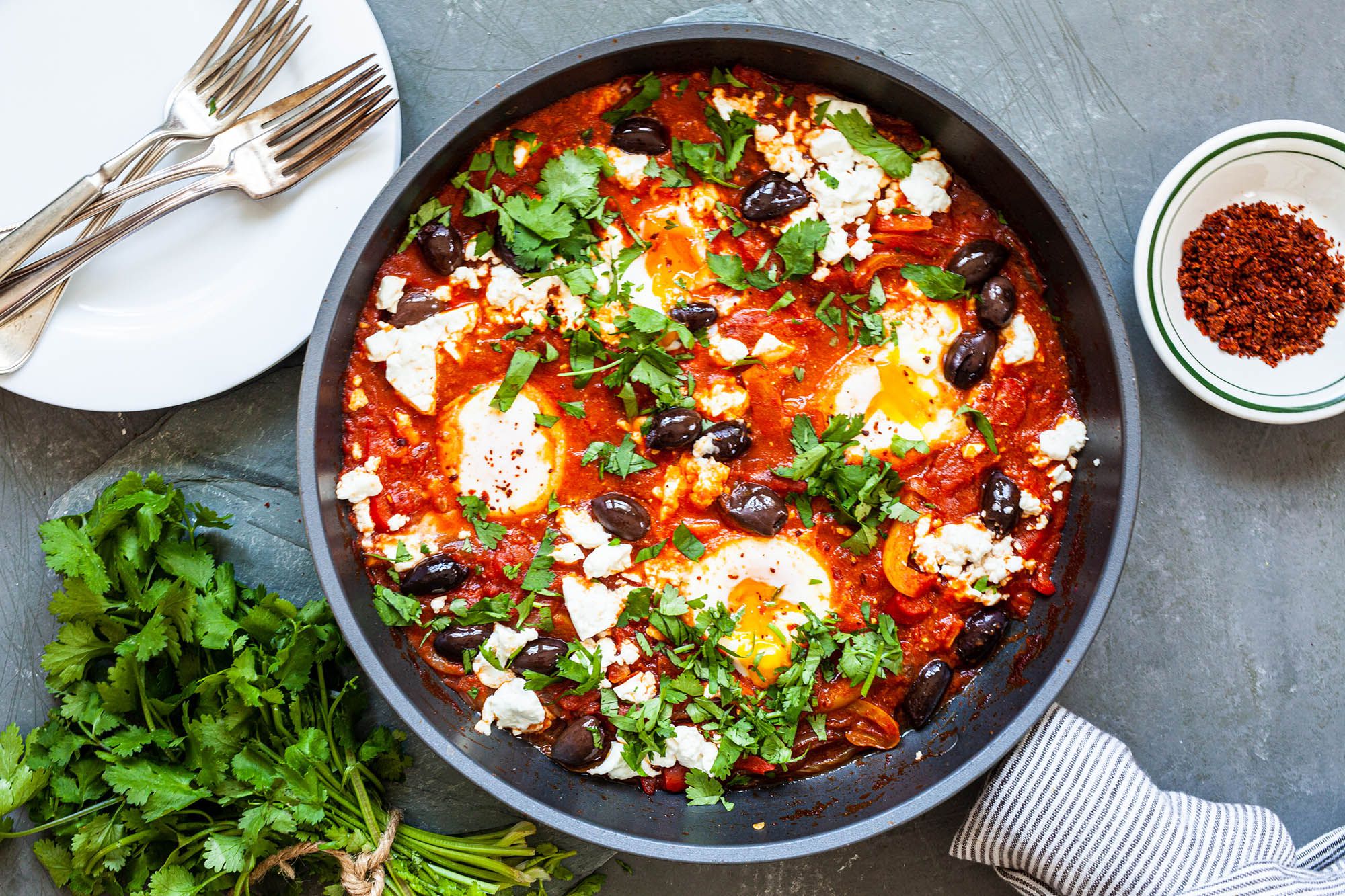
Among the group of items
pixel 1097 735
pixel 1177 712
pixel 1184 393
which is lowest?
pixel 1177 712

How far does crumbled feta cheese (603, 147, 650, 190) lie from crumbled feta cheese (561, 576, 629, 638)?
1.47 metres

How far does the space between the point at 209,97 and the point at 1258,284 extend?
13.6 feet

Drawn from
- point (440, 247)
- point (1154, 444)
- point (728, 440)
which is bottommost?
point (1154, 444)

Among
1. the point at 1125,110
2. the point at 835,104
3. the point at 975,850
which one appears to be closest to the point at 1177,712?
the point at 975,850

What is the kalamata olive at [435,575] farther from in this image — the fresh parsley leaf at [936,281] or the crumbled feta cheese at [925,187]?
the crumbled feta cheese at [925,187]

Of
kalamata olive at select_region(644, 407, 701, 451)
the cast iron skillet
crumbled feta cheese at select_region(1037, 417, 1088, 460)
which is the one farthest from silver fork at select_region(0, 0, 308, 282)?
crumbled feta cheese at select_region(1037, 417, 1088, 460)

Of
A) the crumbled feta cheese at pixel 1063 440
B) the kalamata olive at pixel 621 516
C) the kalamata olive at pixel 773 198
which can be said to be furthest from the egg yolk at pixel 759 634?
the kalamata olive at pixel 773 198

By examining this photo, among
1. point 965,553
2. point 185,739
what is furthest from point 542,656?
point 965,553

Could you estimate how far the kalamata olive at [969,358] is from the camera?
11.6ft

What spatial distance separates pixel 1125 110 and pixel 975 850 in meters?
3.01

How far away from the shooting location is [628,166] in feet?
11.6

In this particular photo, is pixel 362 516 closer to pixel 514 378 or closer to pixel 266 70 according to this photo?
pixel 514 378

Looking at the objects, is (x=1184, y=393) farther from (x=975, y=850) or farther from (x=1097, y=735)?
(x=975, y=850)

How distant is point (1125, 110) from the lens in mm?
3941
